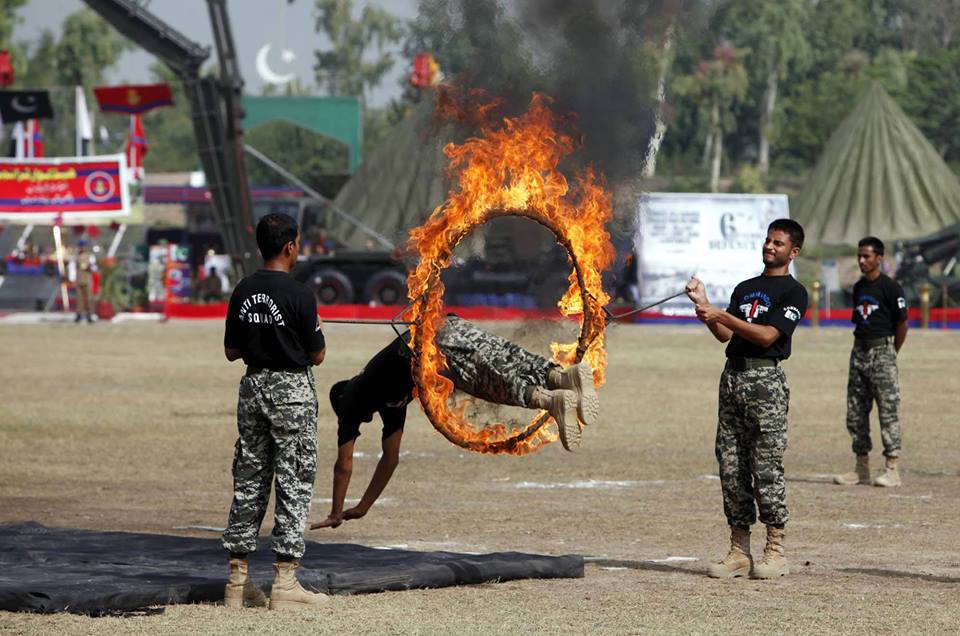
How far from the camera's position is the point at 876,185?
46.5 metres

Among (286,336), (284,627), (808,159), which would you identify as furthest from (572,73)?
(808,159)

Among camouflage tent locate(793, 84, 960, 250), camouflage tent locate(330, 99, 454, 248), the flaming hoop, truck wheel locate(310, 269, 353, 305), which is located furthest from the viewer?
camouflage tent locate(330, 99, 454, 248)

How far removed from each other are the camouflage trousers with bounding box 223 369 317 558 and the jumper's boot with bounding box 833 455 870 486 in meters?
7.90

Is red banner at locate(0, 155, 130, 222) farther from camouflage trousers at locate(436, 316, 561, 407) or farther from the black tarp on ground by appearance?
camouflage trousers at locate(436, 316, 561, 407)

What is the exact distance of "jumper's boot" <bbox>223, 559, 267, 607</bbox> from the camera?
29.9ft

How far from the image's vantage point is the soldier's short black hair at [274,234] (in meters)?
8.99

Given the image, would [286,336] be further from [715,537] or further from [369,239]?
[369,239]

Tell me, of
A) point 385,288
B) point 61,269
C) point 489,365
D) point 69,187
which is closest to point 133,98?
point 69,187

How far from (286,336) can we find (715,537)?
4648mm

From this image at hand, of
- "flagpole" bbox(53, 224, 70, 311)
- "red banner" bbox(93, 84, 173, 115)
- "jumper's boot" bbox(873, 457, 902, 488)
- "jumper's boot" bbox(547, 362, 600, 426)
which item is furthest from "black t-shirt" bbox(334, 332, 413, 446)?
"red banner" bbox(93, 84, 173, 115)

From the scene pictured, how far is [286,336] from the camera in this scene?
29.5 ft

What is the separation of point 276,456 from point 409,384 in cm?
196

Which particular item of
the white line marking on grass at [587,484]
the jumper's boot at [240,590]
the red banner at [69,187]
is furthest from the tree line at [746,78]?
→ the jumper's boot at [240,590]

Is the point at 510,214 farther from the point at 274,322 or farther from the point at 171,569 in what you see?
the point at 171,569
